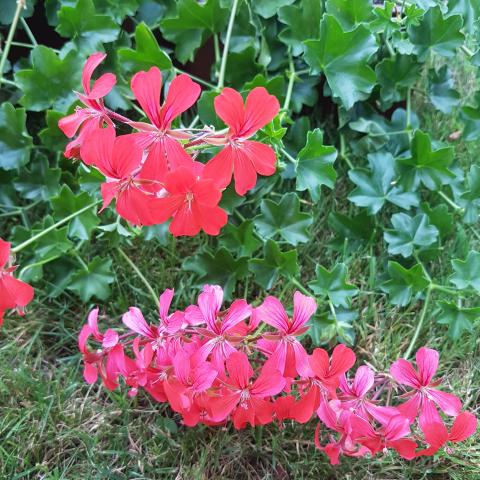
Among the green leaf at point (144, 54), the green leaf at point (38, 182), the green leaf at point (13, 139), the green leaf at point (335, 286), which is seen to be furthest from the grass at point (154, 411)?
the green leaf at point (144, 54)

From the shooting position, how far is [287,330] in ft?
3.40

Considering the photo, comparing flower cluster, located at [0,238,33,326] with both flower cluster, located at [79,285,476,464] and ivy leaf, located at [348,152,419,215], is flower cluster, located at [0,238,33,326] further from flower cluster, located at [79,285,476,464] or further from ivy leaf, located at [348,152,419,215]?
ivy leaf, located at [348,152,419,215]

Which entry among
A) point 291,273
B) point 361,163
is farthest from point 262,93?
point 361,163

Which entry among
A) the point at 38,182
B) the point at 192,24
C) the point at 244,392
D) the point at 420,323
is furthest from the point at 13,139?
the point at 420,323

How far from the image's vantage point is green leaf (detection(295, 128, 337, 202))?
136cm

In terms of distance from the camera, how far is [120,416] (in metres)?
1.35

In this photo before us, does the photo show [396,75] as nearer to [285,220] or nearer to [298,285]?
[285,220]

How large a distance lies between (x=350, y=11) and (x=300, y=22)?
12 cm

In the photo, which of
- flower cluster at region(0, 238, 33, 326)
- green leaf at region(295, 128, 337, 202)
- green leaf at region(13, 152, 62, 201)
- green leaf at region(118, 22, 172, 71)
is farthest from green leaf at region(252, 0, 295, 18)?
flower cluster at region(0, 238, 33, 326)

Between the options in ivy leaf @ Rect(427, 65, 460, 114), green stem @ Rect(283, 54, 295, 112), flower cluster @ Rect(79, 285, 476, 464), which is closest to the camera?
flower cluster @ Rect(79, 285, 476, 464)

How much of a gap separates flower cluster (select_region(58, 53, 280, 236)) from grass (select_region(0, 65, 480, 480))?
54 cm

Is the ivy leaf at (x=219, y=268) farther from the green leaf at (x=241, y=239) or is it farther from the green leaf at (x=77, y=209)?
the green leaf at (x=77, y=209)

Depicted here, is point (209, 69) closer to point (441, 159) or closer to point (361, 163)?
point (361, 163)

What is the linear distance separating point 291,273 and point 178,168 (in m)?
0.59
